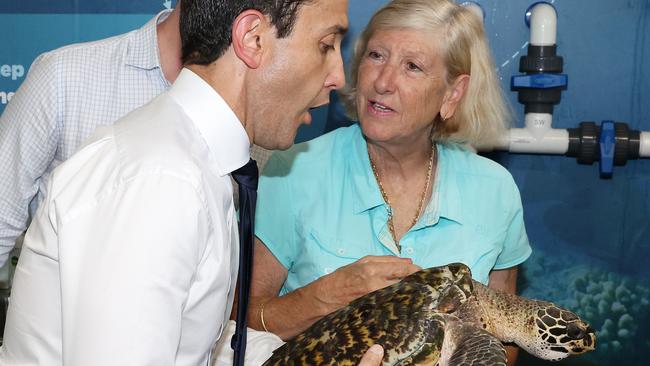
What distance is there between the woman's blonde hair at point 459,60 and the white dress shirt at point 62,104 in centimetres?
51

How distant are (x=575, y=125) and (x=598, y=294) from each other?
1.77ft

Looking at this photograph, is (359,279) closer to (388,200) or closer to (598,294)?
(388,200)

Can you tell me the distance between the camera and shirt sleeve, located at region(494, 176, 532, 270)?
6.16ft

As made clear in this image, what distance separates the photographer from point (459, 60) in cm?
184

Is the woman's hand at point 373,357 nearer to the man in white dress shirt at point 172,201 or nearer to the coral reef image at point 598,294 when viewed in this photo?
the man in white dress shirt at point 172,201

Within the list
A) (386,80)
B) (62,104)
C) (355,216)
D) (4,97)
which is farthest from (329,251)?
(4,97)

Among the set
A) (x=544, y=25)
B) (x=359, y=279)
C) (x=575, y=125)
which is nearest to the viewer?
(x=359, y=279)

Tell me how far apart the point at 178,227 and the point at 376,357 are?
47 cm

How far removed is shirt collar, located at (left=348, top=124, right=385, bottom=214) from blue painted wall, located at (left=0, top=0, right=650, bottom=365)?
0.61m

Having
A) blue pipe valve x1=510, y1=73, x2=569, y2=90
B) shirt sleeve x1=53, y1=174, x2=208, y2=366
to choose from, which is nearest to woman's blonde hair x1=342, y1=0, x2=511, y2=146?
blue pipe valve x1=510, y1=73, x2=569, y2=90

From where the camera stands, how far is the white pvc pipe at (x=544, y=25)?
2.37 meters

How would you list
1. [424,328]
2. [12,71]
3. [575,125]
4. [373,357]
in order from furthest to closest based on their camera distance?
[12,71] → [575,125] → [424,328] → [373,357]

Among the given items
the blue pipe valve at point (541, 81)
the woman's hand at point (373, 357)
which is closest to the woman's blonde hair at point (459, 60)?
the blue pipe valve at point (541, 81)

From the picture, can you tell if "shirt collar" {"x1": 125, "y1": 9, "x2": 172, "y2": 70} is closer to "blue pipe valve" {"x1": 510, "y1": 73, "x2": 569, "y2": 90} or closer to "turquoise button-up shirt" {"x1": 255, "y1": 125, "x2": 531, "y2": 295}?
"turquoise button-up shirt" {"x1": 255, "y1": 125, "x2": 531, "y2": 295}
